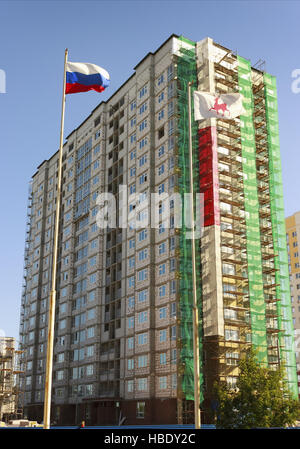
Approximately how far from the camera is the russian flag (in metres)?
28.8

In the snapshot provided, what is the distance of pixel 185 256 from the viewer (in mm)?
63625

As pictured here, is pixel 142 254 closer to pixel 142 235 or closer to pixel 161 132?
pixel 142 235

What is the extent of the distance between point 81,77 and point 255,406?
76.6ft

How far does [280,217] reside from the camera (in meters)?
73.2

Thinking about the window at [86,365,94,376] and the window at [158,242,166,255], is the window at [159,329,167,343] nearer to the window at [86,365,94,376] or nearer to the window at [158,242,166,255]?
the window at [158,242,166,255]

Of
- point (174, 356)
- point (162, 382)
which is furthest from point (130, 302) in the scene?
point (162, 382)

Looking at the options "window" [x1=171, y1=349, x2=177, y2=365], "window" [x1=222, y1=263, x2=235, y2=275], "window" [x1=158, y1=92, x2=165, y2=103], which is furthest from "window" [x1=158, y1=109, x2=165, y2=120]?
"window" [x1=171, y1=349, x2=177, y2=365]

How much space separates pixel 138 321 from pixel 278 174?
3058cm

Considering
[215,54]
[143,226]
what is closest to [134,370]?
[143,226]

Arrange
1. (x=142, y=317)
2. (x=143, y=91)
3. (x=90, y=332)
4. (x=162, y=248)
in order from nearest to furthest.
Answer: (x=162, y=248) → (x=142, y=317) → (x=143, y=91) → (x=90, y=332)

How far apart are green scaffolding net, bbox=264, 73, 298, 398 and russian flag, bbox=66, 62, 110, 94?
1854 inches
